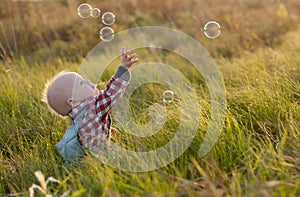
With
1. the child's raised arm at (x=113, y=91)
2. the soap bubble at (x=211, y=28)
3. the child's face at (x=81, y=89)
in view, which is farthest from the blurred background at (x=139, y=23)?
the child's face at (x=81, y=89)

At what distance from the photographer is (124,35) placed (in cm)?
748

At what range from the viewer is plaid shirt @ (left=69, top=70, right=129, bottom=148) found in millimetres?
2818

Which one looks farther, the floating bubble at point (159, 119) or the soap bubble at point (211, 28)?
the soap bubble at point (211, 28)

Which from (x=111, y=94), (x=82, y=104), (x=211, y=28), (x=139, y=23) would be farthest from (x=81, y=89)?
(x=139, y=23)

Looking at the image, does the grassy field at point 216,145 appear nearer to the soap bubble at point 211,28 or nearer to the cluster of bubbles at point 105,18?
the soap bubble at point 211,28

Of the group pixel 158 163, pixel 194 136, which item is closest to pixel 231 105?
pixel 194 136

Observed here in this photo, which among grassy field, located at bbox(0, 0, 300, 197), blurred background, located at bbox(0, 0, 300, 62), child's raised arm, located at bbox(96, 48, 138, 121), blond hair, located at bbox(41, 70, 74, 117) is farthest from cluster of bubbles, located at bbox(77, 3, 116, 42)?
blurred background, located at bbox(0, 0, 300, 62)

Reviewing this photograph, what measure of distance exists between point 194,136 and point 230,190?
23.5 inches

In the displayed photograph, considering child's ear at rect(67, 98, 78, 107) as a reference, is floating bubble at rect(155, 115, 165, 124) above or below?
below

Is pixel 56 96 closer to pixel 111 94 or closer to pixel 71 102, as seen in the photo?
pixel 71 102

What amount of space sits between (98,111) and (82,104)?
0.13 metres

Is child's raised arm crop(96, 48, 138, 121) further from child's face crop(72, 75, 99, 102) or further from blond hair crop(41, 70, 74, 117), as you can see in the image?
blond hair crop(41, 70, 74, 117)

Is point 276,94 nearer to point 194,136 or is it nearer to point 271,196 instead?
point 194,136

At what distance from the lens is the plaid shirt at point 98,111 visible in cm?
282
